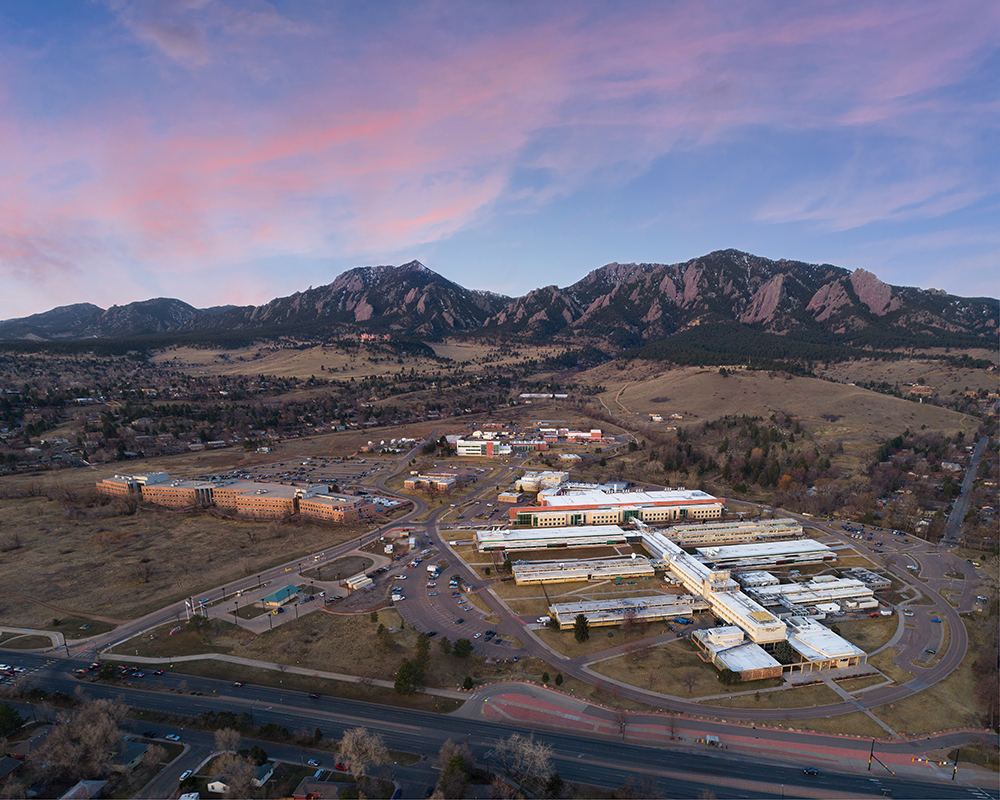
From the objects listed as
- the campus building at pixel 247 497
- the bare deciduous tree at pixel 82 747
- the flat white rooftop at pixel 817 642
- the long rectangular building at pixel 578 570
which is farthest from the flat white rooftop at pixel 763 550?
the bare deciduous tree at pixel 82 747

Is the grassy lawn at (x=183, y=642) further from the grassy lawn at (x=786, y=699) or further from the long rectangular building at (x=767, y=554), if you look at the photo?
the long rectangular building at (x=767, y=554)

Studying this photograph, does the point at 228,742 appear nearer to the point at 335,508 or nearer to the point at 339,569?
the point at 339,569

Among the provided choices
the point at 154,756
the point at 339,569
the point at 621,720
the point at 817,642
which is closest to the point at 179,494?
the point at 339,569

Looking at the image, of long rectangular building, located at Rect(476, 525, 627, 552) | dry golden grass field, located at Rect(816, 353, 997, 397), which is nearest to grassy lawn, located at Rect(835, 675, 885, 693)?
long rectangular building, located at Rect(476, 525, 627, 552)

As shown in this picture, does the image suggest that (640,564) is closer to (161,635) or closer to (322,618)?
(322,618)

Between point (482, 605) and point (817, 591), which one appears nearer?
point (482, 605)
